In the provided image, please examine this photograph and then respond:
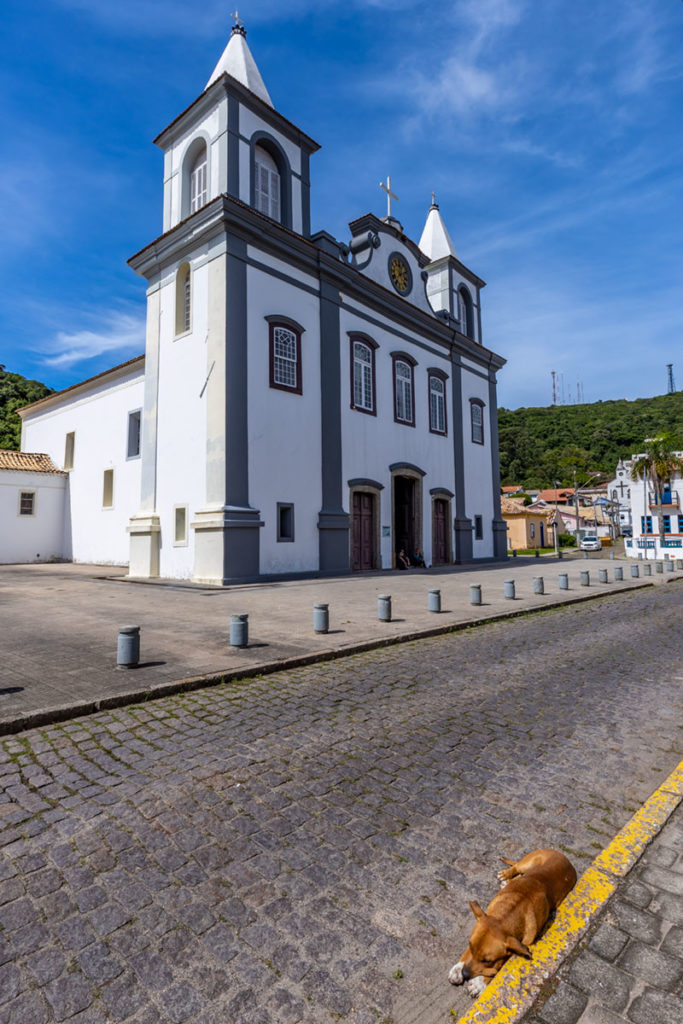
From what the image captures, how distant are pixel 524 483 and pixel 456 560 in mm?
73357

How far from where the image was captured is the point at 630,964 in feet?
6.84

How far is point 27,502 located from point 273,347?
16.7m

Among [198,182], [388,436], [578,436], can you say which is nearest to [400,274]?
[388,436]

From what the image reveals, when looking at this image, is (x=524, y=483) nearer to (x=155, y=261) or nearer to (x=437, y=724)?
(x=155, y=261)

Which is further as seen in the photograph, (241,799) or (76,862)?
(241,799)

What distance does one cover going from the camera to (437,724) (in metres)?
4.62

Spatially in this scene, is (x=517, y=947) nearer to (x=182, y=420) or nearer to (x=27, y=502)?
(x=182, y=420)

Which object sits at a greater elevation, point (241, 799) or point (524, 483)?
point (524, 483)

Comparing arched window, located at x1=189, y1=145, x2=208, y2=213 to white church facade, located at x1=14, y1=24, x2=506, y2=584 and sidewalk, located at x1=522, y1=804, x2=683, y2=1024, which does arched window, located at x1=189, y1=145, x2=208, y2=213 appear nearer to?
white church facade, located at x1=14, y1=24, x2=506, y2=584

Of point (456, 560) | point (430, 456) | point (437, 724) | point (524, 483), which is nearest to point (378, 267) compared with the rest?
point (430, 456)

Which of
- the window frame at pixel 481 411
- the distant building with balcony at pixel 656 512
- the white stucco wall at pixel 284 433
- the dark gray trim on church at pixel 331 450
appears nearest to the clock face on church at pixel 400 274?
the dark gray trim on church at pixel 331 450

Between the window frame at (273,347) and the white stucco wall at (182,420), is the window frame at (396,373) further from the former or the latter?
the white stucco wall at (182,420)

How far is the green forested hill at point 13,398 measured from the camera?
133 ft

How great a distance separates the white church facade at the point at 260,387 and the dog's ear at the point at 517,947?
13.7 metres
